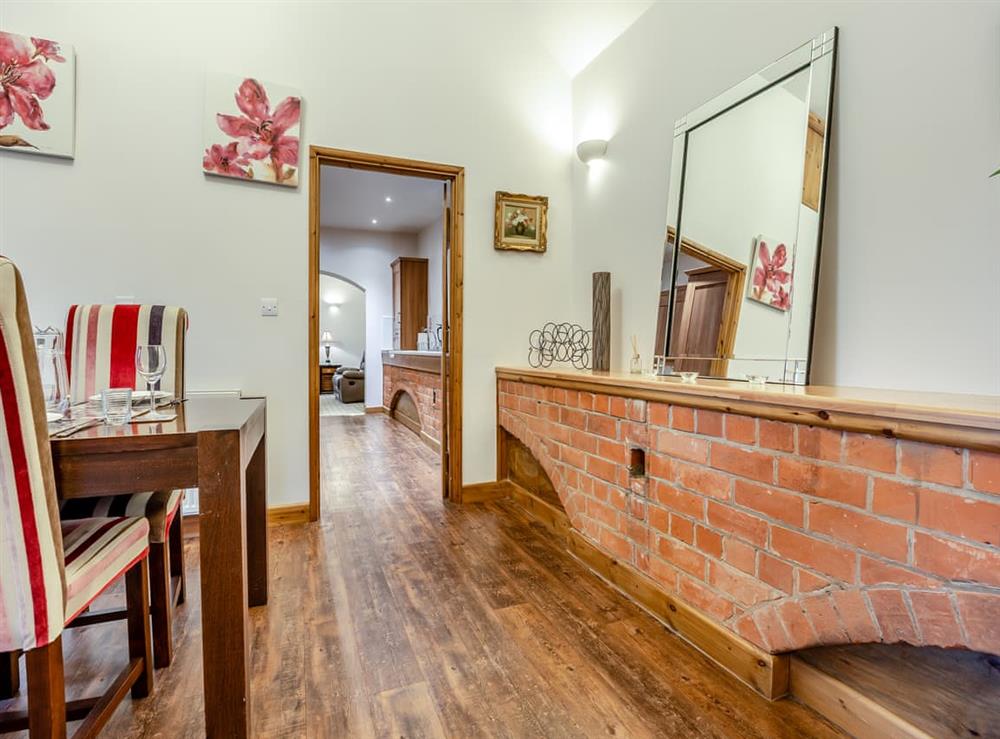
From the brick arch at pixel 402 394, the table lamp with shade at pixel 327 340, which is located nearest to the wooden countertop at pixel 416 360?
the brick arch at pixel 402 394

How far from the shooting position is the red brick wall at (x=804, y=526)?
0.97 meters

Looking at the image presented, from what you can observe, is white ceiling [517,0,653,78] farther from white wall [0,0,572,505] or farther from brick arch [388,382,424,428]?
brick arch [388,382,424,428]

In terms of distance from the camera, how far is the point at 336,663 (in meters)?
1.55

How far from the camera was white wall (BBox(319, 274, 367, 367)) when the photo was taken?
36.4ft

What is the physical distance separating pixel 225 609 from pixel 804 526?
1415 mm

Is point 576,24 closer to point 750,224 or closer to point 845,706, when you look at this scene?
point 750,224

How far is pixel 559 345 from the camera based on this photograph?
331 centimetres

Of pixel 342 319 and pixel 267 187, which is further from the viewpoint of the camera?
pixel 342 319

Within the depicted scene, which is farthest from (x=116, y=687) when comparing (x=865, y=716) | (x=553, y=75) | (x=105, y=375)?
(x=553, y=75)

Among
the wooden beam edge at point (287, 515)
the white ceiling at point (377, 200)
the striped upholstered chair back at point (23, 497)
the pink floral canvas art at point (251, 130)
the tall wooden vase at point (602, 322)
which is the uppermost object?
the white ceiling at point (377, 200)

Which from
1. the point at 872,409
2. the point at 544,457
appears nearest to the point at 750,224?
the point at 872,409

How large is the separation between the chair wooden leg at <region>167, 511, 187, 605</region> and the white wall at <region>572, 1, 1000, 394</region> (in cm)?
240

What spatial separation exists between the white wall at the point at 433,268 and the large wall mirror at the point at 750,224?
4.91 metres

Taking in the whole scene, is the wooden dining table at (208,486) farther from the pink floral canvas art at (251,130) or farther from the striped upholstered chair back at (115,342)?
the pink floral canvas art at (251,130)
